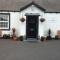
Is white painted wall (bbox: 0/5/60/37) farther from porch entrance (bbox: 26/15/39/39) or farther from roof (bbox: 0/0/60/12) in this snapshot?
roof (bbox: 0/0/60/12)

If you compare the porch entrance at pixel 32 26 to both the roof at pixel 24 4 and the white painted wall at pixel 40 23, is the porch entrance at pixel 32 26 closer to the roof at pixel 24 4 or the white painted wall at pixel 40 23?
the white painted wall at pixel 40 23

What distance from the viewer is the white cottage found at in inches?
1102

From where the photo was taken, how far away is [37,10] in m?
28.2

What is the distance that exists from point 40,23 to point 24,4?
278cm

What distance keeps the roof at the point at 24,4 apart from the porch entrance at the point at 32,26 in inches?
59.1

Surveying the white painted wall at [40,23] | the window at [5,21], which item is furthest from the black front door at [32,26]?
the window at [5,21]

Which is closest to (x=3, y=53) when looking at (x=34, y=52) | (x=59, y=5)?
(x=34, y=52)

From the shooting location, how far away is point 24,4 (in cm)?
2939

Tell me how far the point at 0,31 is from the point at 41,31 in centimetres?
397

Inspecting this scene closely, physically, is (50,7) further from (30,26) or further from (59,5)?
(30,26)

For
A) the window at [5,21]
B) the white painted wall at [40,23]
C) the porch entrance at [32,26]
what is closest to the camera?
the porch entrance at [32,26]

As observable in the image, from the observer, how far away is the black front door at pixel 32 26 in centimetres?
2798

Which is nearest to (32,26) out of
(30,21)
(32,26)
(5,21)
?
(32,26)

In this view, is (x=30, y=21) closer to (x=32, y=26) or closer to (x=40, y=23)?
Result: (x=32, y=26)
